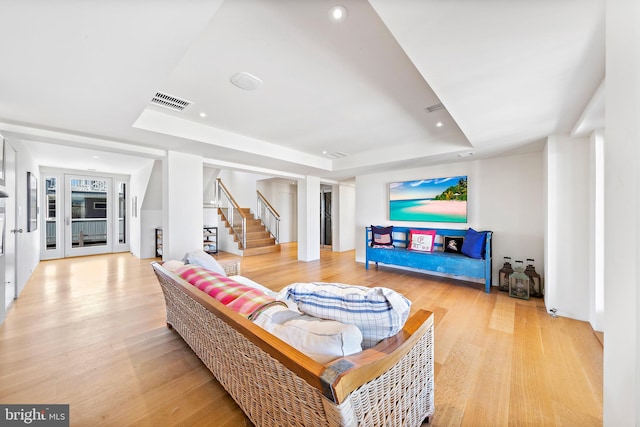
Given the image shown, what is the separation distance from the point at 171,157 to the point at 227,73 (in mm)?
2237

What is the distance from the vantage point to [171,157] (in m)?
3.63

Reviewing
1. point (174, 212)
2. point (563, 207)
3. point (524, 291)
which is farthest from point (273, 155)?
point (524, 291)

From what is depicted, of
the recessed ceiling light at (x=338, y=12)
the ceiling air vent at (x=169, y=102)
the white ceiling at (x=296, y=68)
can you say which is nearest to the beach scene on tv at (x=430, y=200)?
the white ceiling at (x=296, y=68)

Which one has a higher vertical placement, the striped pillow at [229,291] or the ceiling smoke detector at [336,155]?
the ceiling smoke detector at [336,155]

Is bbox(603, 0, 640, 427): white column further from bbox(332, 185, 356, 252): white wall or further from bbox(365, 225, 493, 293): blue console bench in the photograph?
bbox(332, 185, 356, 252): white wall

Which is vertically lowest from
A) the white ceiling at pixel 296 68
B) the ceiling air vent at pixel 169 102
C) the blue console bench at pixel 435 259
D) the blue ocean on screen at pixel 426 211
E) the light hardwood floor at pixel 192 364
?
the light hardwood floor at pixel 192 364

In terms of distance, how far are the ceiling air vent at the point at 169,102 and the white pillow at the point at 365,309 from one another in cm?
254

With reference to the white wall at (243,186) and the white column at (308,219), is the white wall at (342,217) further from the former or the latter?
the white wall at (243,186)

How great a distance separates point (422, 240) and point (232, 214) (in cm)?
565

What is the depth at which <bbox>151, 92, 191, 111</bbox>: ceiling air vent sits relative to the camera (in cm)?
243

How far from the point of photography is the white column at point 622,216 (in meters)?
0.84

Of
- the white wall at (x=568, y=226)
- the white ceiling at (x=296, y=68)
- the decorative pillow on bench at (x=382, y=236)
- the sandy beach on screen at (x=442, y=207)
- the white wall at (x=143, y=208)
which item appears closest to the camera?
the white ceiling at (x=296, y=68)

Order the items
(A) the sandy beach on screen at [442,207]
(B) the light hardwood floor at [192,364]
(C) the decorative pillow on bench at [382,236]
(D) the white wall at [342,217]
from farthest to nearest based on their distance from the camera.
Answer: (D) the white wall at [342,217] → (C) the decorative pillow on bench at [382,236] → (A) the sandy beach on screen at [442,207] → (B) the light hardwood floor at [192,364]

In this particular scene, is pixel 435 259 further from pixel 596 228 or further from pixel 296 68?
pixel 296 68
